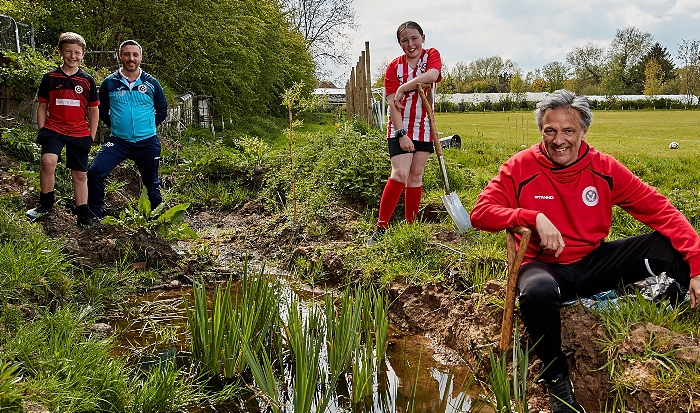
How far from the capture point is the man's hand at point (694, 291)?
8.63 ft

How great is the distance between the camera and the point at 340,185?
239 inches

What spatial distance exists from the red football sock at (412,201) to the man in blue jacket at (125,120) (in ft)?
8.05

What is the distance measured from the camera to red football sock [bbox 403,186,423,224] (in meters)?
4.82

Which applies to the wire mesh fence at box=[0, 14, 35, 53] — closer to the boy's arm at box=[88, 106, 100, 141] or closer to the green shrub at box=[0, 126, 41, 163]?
the green shrub at box=[0, 126, 41, 163]

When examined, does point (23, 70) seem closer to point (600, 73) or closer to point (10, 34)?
point (10, 34)

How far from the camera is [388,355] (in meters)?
3.40

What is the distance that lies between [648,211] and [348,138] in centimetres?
483

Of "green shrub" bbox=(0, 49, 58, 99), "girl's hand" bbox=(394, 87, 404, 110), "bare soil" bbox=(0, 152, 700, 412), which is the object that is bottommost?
"bare soil" bbox=(0, 152, 700, 412)

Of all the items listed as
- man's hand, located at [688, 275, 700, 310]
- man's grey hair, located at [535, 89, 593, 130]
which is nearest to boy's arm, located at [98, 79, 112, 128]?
man's grey hair, located at [535, 89, 593, 130]

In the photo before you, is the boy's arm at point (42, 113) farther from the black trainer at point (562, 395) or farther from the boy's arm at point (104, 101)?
the black trainer at point (562, 395)

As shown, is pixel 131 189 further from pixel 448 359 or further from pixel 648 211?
pixel 648 211

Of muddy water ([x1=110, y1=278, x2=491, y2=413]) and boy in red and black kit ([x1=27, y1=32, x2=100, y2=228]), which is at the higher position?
boy in red and black kit ([x1=27, y1=32, x2=100, y2=228])

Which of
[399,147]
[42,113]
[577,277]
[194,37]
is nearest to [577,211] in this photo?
[577,277]

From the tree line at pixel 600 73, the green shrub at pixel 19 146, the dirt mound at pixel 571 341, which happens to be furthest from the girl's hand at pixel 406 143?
the tree line at pixel 600 73
